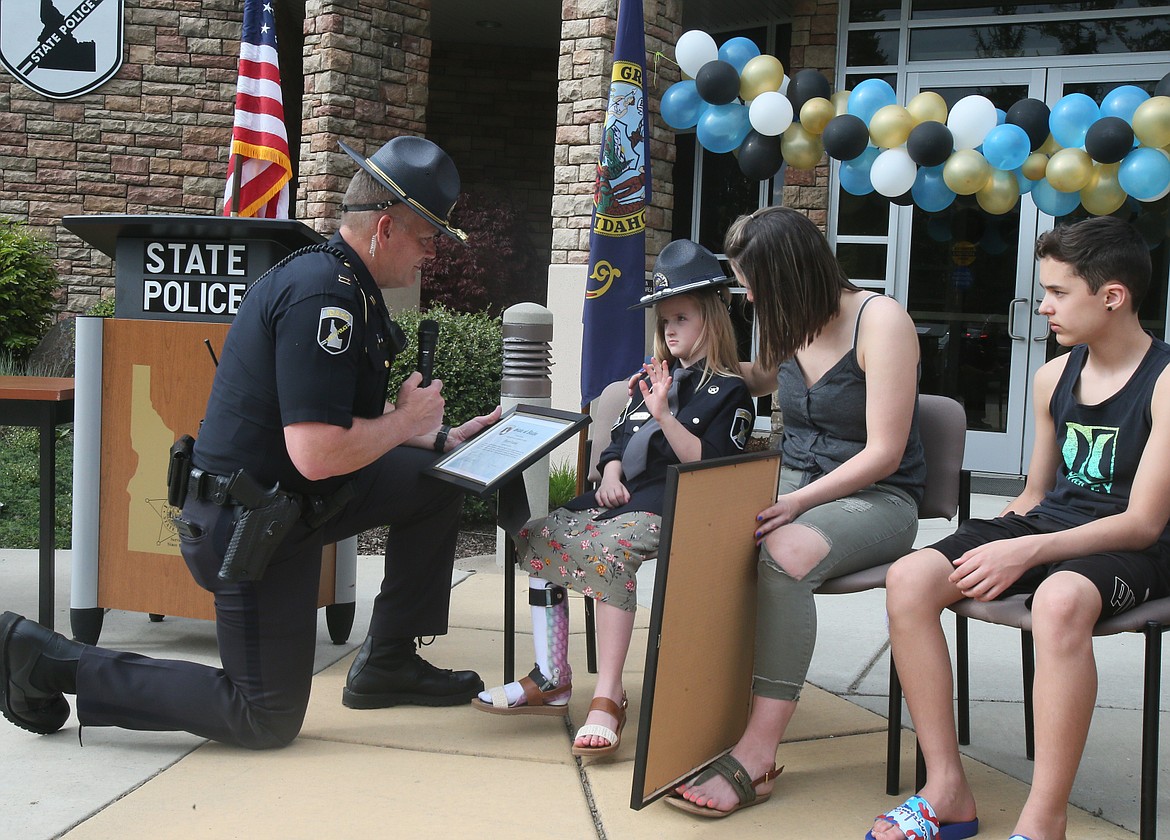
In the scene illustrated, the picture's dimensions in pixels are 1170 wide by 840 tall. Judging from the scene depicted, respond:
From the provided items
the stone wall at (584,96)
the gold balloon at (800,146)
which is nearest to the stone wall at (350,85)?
the stone wall at (584,96)

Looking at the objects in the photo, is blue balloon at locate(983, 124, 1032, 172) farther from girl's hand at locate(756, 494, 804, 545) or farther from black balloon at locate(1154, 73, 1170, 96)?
girl's hand at locate(756, 494, 804, 545)

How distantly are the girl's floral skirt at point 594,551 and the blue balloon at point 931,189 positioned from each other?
4957 millimetres

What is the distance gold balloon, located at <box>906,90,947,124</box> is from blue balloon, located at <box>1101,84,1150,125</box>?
0.95 m

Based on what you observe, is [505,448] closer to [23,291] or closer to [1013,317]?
[1013,317]

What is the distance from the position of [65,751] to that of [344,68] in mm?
7170

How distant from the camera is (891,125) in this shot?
6.95 m

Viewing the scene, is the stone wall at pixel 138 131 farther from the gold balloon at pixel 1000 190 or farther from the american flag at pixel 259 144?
the gold balloon at pixel 1000 190

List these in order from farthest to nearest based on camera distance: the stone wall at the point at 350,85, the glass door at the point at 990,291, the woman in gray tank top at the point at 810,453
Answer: the stone wall at the point at 350,85 < the glass door at the point at 990,291 < the woman in gray tank top at the point at 810,453

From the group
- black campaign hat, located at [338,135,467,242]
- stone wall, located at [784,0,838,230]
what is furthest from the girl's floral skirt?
stone wall, located at [784,0,838,230]

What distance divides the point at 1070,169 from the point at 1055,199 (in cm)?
31

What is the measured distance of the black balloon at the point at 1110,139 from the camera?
20.7 feet

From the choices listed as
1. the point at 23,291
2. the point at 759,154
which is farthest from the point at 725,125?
the point at 23,291

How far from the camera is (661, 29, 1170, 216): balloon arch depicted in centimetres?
643

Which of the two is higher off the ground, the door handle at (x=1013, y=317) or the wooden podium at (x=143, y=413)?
the door handle at (x=1013, y=317)
